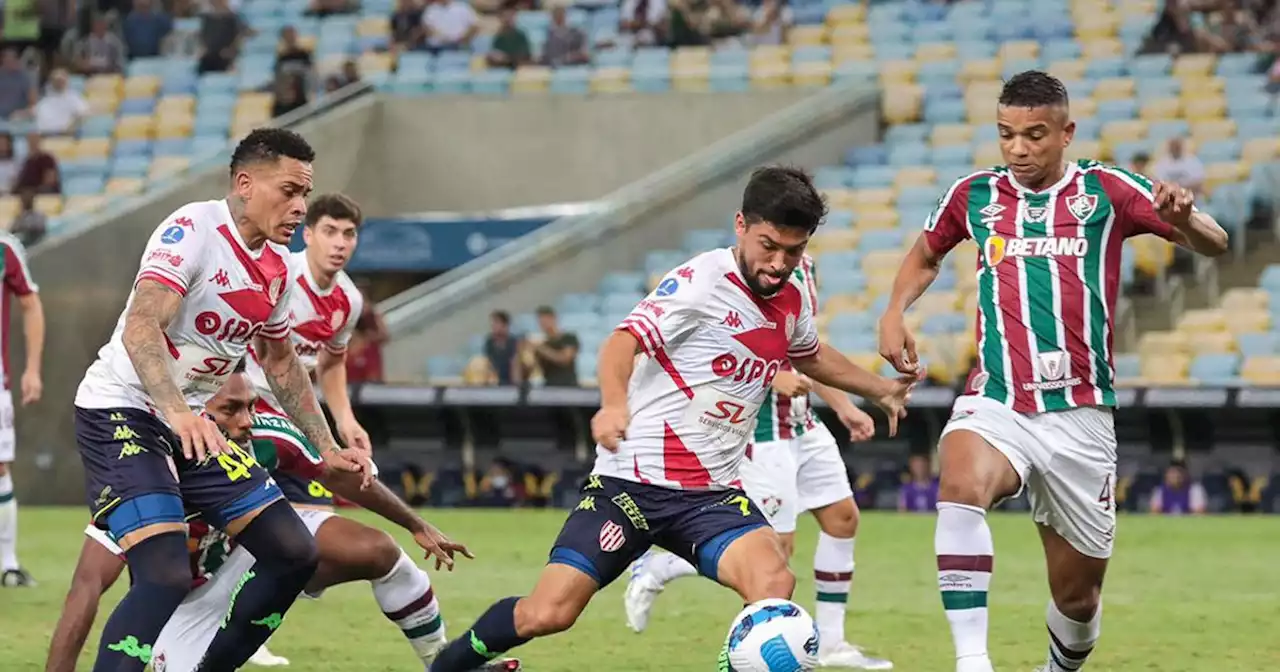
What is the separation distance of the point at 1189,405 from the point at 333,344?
9589mm

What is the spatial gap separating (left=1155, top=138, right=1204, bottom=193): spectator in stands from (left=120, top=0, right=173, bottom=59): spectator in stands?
532 inches

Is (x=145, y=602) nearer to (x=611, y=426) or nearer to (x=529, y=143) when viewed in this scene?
(x=611, y=426)

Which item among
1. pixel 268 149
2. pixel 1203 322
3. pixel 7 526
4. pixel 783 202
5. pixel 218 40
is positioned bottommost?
pixel 7 526

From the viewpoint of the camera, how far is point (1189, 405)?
17.0 meters

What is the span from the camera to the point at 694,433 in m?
7.16

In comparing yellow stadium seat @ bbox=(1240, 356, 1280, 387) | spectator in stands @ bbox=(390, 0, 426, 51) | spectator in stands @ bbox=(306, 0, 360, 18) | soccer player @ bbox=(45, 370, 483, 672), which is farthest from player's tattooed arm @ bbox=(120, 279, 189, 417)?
spectator in stands @ bbox=(306, 0, 360, 18)

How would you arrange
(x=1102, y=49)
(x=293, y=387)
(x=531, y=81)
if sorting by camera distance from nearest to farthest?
1. (x=293, y=387)
2. (x=1102, y=49)
3. (x=531, y=81)

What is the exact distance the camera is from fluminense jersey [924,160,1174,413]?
736cm

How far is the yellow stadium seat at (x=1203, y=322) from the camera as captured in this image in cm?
1881

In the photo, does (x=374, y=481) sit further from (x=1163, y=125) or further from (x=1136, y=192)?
(x=1163, y=125)

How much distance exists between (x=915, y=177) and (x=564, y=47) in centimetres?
498

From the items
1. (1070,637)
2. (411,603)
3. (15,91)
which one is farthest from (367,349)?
(1070,637)

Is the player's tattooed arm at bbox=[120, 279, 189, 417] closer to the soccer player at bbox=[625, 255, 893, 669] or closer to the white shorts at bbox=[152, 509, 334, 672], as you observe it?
the white shorts at bbox=[152, 509, 334, 672]

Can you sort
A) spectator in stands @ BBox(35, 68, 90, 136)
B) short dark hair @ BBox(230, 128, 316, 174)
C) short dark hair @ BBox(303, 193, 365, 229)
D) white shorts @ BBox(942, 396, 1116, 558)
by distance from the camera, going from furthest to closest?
1. spectator in stands @ BBox(35, 68, 90, 136)
2. short dark hair @ BBox(303, 193, 365, 229)
3. white shorts @ BBox(942, 396, 1116, 558)
4. short dark hair @ BBox(230, 128, 316, 174)
